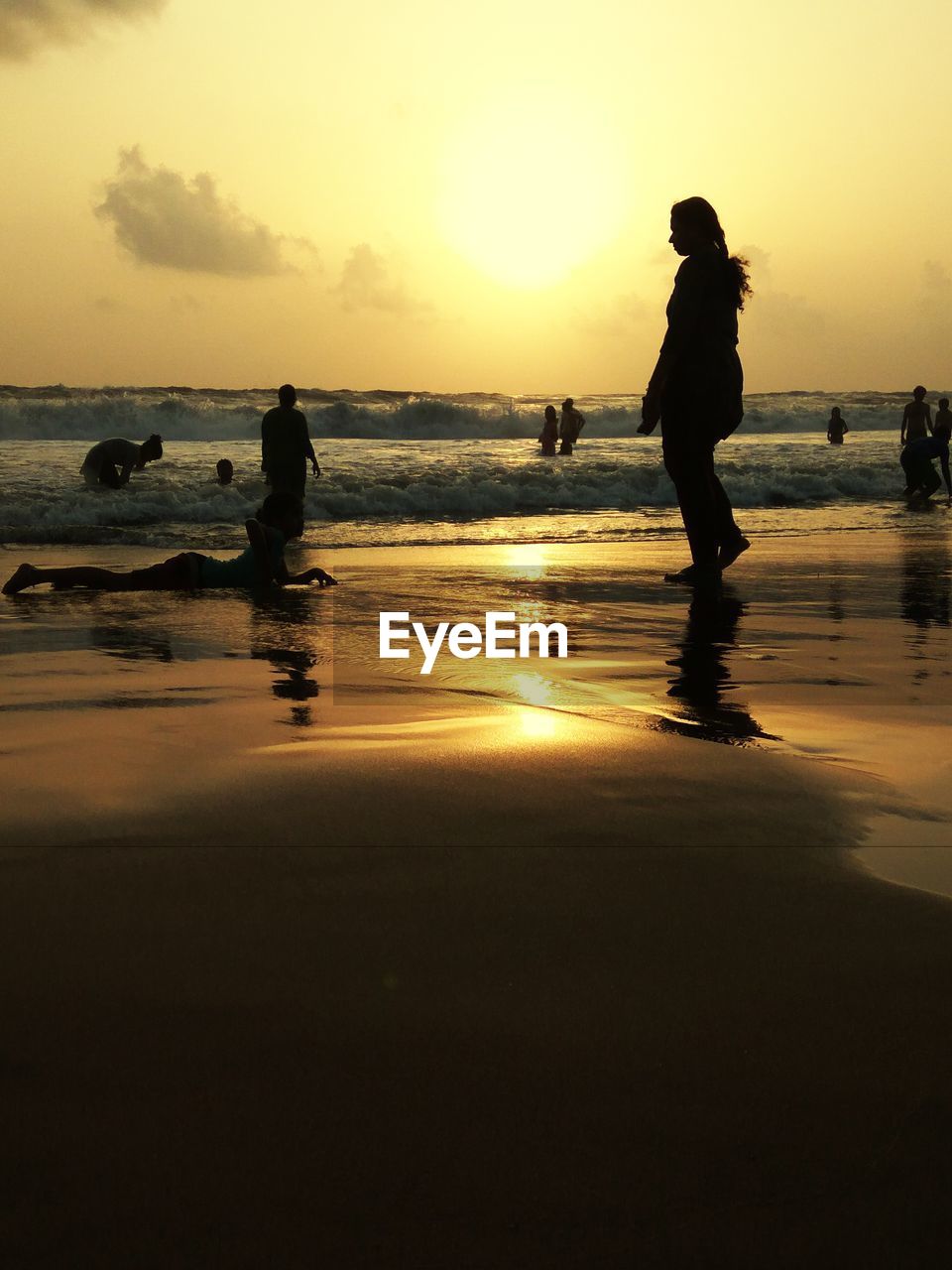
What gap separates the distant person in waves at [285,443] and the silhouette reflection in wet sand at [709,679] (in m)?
6.46

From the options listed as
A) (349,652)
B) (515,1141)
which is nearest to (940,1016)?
(515,1141)

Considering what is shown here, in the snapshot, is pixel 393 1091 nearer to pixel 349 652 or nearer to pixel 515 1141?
pixel 515 1141

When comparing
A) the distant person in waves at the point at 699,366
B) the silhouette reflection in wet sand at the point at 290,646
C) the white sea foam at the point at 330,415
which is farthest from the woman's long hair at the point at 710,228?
the white sea foam at the point at 330,415

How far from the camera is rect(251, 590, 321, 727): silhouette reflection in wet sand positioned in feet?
16.5

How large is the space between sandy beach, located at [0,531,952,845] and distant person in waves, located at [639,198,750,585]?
76cm

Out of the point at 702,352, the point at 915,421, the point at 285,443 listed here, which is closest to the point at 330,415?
the point at 915,421

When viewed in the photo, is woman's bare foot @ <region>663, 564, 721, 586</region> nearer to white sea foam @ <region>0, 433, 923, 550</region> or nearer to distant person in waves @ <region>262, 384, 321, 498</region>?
distant person in waves @ <region>262, 384, 321, 498</region>

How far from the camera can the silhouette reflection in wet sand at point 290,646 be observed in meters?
5.04

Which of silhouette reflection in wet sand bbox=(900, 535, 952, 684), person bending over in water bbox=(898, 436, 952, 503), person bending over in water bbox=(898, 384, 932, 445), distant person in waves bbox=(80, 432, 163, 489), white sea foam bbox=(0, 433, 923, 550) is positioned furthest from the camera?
person bending over in water bbox=(898, 384, 932, 445)

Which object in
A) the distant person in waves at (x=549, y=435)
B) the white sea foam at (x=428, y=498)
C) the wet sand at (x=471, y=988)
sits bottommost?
the white sea foam at (x=428, y=498)

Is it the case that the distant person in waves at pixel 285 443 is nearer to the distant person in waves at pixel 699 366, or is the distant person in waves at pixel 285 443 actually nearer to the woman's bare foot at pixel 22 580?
the woman's bare foot at pixel 22 580

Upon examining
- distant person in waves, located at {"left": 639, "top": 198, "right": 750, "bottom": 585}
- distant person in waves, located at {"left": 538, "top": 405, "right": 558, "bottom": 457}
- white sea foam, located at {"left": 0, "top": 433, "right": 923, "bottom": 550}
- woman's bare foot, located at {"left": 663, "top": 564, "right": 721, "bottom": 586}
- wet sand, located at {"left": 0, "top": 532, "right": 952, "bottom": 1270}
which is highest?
distant person in waves, located at {"left": 639, "top": 198, "right": 750, "bottom": 585}

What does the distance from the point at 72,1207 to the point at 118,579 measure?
7.91 meters

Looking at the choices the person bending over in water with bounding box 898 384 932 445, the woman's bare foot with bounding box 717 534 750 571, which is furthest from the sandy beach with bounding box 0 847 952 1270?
the person bending over in water with bounding box 898 384 932 445
